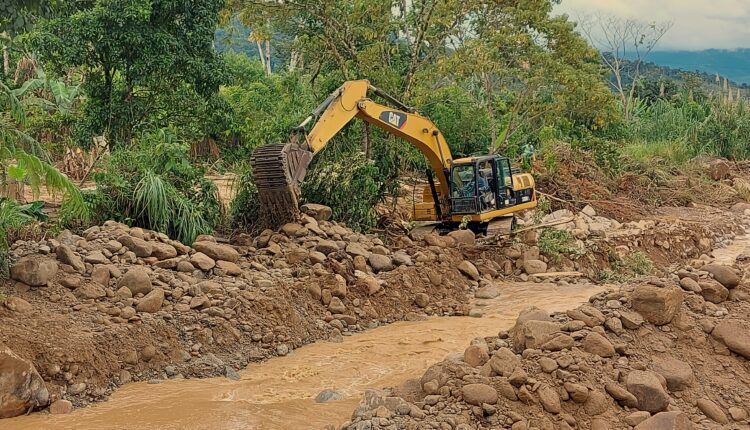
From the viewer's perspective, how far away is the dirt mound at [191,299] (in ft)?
21.8

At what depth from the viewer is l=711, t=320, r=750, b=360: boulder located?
19.2ft

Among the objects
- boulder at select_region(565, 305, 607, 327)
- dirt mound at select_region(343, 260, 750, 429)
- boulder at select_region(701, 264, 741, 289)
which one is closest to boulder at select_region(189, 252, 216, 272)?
dirt mound at select_region(343, 260, 750, 429)

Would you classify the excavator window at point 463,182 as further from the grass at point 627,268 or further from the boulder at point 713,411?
the boulder at point 713,411

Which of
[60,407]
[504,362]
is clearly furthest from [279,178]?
[504,362]

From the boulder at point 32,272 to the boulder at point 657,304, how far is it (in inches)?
203

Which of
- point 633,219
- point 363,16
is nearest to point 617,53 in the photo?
point 633,219

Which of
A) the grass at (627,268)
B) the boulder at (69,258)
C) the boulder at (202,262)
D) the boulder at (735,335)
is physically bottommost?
the grass at (627,268)

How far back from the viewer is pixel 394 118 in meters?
11.4

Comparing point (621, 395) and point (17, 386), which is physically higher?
point (17, 386)

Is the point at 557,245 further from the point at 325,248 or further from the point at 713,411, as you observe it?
the point at 713,411

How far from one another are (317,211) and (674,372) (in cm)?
599

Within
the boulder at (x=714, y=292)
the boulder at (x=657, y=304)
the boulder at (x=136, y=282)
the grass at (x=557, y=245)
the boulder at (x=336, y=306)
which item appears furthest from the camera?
the grass at (x=557, y=245)

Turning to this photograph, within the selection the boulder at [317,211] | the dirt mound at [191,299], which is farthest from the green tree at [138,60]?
the dirt mound at [191,299]

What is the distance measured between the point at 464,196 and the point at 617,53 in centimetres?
2129
